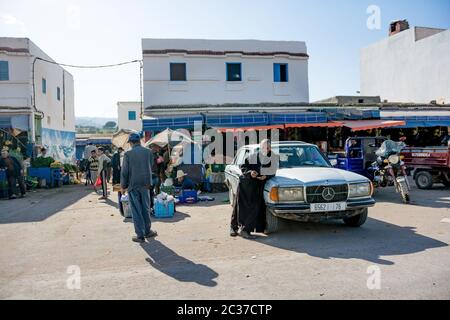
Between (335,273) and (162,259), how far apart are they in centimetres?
250

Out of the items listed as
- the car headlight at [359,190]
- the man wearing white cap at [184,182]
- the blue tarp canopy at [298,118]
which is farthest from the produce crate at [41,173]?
the car headlight at [359,190]

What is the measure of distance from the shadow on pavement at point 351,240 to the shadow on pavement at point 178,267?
62.9 inches

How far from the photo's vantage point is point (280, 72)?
82.9ft

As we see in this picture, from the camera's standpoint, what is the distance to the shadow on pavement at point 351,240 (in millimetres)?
5637

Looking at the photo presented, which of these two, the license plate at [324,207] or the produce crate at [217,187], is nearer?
the license plate at [324,207]

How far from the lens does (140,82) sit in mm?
22938

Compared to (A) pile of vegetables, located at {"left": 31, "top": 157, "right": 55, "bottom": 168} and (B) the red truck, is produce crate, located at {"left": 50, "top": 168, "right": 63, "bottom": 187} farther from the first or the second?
(B) the red truck

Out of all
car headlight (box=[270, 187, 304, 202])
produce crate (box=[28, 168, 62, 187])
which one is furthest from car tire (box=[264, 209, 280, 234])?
produce crate (box=[28, 168, 62, 187])

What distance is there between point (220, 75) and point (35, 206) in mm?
15234

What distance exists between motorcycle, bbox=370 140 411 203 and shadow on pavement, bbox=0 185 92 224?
927cm

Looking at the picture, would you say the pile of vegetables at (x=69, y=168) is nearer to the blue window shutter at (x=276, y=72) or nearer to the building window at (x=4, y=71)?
the building window at (x=4, y=71)

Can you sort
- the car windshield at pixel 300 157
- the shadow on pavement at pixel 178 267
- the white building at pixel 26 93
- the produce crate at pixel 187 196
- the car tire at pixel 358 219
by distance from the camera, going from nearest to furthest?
the shadow on pavement at pixel 178 267
the car tire at pixel 358 219
the car windshield at pixel 300 157
the produce crate at pixel 187 196
the white building at pixel 26 93
